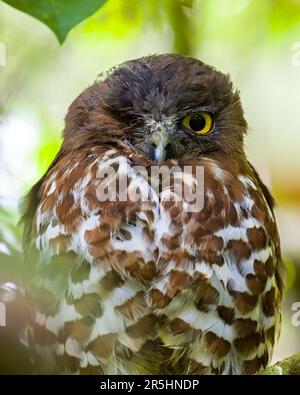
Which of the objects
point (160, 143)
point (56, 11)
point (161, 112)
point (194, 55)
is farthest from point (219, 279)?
point (194, 55)

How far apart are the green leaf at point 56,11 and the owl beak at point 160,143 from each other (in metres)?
0.65

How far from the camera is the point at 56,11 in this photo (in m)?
1.83

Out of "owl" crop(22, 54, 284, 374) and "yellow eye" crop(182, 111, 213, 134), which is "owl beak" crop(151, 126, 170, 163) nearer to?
"owl" crop(22, 54, 284, 374)

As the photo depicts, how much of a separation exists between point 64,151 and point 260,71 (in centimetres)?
126

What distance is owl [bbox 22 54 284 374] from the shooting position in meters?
2.31

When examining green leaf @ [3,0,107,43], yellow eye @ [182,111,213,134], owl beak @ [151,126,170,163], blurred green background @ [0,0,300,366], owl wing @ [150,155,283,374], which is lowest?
owl wing @ [150,155,283,374]

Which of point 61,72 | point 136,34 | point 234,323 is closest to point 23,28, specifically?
point 61,72

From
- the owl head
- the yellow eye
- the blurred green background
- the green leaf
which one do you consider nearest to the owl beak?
the owl head

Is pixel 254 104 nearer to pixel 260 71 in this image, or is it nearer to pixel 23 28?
pixel 260 71

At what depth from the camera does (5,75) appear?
3293mm

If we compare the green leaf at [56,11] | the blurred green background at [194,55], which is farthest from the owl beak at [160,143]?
the blurred green background at [194,55]

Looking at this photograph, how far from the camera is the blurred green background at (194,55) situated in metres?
3.19

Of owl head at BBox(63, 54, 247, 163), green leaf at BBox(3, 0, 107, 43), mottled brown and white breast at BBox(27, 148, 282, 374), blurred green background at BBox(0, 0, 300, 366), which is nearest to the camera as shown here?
green leaf at BBox(3, 0, 107, 43)

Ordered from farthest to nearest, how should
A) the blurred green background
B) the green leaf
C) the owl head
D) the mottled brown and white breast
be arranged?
the blurred green background < the owl head < the mottled brown and white breast < the green leaf
